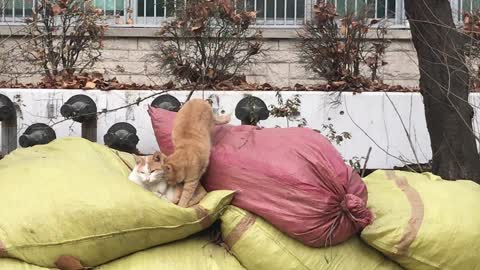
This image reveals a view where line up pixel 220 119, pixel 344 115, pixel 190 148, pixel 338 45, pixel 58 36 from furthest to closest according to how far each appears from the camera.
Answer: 1. pixel 58 36
2. pixel 338 45
3. pixel 344 115
4. pixel 220 119
5. pixel 190 148

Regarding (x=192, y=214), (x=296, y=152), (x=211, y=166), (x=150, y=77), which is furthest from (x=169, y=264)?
(x=150, y=77)

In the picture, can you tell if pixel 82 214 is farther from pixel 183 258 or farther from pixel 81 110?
pixel 81 110

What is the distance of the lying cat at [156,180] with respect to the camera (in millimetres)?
2730

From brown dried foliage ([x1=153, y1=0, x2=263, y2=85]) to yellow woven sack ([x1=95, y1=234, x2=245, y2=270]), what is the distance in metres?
2.53

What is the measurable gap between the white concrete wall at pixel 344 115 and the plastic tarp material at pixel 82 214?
1.98m

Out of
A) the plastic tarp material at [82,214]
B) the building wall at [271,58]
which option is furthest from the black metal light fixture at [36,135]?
the building wall at [271,58]

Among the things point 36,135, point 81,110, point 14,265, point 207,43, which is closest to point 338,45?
point 207,43

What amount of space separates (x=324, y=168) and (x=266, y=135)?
33 cm

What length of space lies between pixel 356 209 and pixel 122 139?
2062 mm

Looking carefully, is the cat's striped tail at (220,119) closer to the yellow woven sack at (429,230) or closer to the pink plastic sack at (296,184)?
the pink plastic sack at (296,184)

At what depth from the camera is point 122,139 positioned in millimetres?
4383

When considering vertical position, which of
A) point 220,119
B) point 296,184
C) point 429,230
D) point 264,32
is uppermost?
point 264,32

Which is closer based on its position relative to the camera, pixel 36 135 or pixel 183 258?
pixel 183 258

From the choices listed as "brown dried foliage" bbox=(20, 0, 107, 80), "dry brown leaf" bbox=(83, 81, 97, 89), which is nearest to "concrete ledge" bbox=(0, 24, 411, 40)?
"brown dried foliage" bbox=(20, 0, 107, 80)
